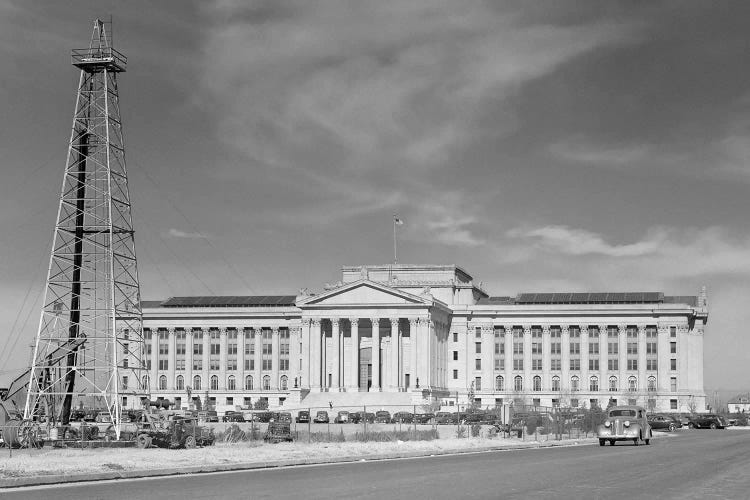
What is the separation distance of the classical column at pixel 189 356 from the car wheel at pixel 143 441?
388 feet

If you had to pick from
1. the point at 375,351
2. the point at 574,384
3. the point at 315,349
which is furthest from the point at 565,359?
the point at 315,349

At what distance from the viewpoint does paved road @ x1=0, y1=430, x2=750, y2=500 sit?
3011 cm

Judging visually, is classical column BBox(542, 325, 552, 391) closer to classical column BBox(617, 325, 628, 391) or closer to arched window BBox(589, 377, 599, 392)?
arched window BBox(589, 377, 599, 392)

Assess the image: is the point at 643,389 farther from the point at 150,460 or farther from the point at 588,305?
the point at 150,460

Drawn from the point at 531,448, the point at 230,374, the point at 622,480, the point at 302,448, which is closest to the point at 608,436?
the point at 531,448

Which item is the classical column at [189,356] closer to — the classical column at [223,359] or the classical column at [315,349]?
the classical column at [223,359]

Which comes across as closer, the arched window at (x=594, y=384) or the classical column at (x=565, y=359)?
the arched window at (x=594, y=384)

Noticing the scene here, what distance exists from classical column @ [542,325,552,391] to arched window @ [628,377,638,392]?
11.9 metres

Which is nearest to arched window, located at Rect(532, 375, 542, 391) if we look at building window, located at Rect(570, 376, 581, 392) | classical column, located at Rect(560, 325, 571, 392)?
classical column, located at Rect(560, 325, 571, 392)

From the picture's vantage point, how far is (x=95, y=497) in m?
29.5

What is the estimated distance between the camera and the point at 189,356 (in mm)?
177375

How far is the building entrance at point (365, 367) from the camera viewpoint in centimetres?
16525

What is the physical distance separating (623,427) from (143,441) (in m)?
28.0

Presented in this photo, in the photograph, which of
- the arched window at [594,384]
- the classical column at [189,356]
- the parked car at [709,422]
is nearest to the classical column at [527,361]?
the arched window at [594,384]
